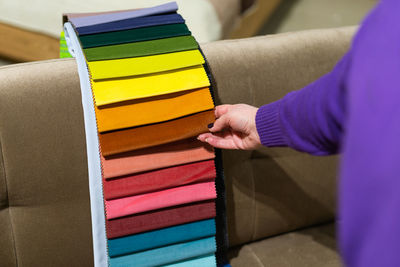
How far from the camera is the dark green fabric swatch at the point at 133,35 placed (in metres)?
1.02

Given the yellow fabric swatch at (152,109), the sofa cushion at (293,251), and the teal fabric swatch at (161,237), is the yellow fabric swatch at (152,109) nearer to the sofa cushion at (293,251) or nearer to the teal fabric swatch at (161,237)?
the teal fabric swatch at (161,237)

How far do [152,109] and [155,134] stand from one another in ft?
0.17

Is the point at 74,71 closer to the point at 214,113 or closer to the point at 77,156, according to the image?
the point at 77,156

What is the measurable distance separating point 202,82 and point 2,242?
22.1 inches

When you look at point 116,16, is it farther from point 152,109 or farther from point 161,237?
point 161,237

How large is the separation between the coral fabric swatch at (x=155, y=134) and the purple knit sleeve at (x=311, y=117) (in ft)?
0.41

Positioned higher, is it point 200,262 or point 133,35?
point 133,35

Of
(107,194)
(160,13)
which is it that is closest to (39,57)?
(160,13)

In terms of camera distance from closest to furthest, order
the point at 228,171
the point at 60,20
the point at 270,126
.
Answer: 1. the point at 270,126
2. the point at 228,171
3. the point at 60,20

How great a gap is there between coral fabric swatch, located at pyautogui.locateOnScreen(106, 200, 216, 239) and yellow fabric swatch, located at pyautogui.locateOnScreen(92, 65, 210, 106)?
0.85 ft

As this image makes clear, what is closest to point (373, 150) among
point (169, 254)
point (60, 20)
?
point (169, 254)

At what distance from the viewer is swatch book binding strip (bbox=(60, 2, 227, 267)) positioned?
38.0 inches

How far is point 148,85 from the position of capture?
984mm

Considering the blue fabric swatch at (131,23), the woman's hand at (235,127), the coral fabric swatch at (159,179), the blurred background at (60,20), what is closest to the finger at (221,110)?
the woman's hand at (235,127)
